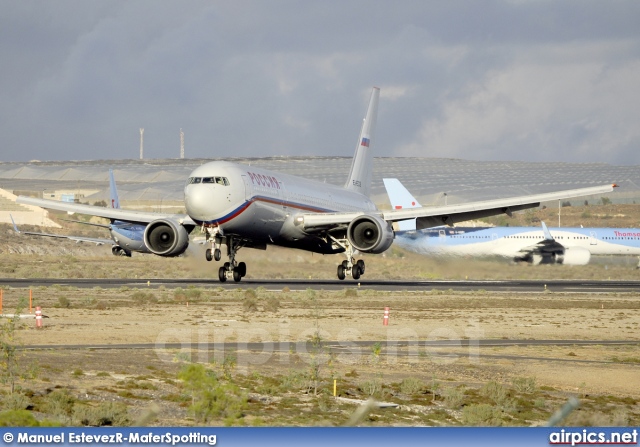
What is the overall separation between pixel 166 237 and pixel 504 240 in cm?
3604

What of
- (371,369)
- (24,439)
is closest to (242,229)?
(371,369)

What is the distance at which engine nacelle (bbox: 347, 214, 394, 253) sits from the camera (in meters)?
49.5

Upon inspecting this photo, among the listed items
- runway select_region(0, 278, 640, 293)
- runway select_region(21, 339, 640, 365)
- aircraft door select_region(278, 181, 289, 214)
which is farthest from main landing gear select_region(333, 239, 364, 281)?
runway select_region(21, 339, 640, 365)

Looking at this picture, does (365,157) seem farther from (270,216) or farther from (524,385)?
(524,385)

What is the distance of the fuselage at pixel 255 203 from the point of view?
44.7 metres

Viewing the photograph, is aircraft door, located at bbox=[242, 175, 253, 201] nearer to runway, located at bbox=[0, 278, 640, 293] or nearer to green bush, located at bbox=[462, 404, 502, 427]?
runway, located at bbox=[0, 278, 640, 293]

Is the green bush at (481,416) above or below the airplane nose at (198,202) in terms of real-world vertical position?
below

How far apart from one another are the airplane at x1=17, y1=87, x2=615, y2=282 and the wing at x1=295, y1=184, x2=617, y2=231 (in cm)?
5

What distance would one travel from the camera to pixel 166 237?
163 feet

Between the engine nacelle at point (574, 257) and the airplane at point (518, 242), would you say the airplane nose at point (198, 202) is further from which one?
the engine nacelle at point (574, 257)

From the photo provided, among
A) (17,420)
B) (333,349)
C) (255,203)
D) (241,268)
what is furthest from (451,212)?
(17,420)

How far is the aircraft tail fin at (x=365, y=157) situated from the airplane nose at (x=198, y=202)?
61.5 ft

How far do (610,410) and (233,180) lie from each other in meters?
26.9

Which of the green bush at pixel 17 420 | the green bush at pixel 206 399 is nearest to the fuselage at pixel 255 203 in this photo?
the green bush at pixel 206 399
